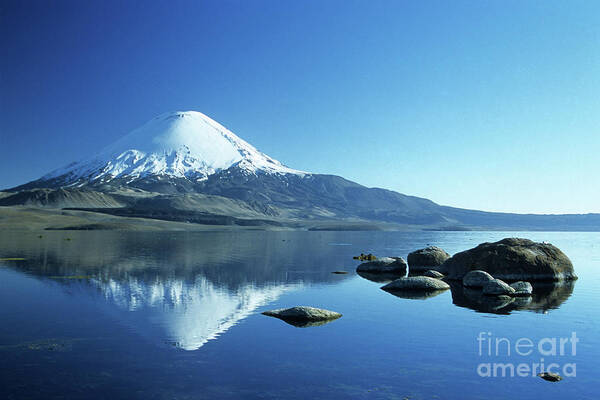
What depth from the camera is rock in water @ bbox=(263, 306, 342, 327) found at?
17703mm

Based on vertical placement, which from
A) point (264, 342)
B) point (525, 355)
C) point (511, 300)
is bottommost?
point (264, 342)

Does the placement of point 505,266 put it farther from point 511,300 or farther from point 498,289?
point 511,300

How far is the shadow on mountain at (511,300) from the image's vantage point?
20903 mm

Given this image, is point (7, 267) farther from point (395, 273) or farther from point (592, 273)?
point (592, 273)

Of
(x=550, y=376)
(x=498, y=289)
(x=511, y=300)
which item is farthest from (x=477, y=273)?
(x=550, y=376)

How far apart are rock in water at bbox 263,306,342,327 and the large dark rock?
55.0 feet

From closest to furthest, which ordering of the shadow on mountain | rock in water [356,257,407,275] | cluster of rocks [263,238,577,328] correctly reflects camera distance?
the shadow on mountain, cluster of rocks [263,238,577,328], rock in water [356,257,407,275]

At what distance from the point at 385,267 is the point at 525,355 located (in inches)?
981

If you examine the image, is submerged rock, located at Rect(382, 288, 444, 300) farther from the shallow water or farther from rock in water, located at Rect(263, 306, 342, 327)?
rock in water, located at Rect(263, 306, 342, 327)

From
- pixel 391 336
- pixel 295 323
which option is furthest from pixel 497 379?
pixel 295 323

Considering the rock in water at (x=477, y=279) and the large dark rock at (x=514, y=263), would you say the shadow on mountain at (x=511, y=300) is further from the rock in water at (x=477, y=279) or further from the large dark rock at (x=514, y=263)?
the large dark rock at (x=514, y=263)

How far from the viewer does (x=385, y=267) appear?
126ft

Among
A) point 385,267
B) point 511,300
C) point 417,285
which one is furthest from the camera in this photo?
point 385,267

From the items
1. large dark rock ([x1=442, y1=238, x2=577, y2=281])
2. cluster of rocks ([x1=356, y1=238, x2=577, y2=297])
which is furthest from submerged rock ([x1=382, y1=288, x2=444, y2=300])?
large dark rock ([x1=442, y1=238, x2=577, y2=281])
